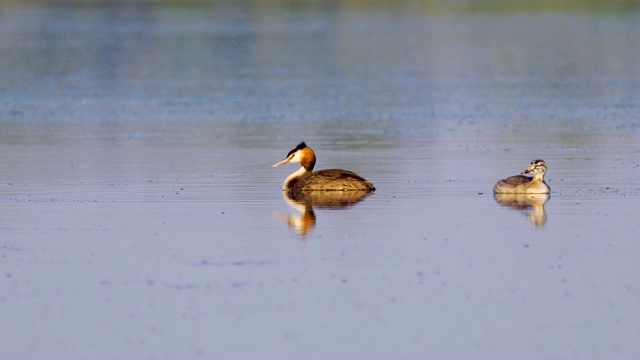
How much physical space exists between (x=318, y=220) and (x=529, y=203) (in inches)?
110

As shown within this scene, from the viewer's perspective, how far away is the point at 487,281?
521 inches

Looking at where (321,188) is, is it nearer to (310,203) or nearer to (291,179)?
(291,179)

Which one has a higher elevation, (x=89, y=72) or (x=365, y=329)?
(x=89, y=72)

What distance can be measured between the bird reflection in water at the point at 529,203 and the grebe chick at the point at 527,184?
60mm

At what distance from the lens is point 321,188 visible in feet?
66.6

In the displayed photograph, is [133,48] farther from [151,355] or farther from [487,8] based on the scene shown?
[151,355]

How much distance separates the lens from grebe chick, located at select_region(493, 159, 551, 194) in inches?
759

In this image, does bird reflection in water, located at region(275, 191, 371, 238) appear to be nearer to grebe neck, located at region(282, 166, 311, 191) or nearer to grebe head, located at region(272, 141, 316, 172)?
grebe neck, located at region(282, 166, 311, 191)

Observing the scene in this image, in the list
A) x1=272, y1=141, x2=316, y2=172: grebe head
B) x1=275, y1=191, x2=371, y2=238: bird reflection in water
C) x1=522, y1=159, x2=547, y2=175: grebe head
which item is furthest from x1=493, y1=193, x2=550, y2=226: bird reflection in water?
x1=272, y1=141, x2=316, y2=172: grebe head

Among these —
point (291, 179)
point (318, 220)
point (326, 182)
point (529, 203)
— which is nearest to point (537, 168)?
point (529, 203)

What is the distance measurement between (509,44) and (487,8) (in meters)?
41.1

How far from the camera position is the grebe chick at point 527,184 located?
1928cm

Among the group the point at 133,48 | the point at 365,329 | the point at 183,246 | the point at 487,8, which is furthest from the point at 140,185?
the point at 487,8

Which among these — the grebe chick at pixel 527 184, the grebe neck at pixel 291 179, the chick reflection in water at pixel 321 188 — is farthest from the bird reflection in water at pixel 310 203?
the grebe chick at pixel 527 184
